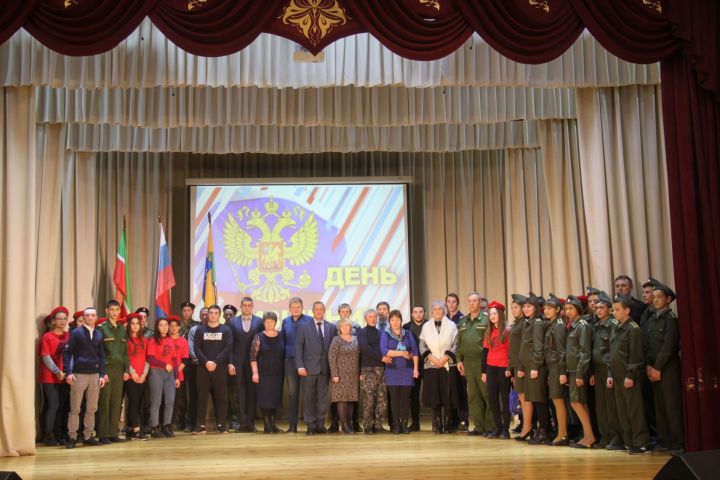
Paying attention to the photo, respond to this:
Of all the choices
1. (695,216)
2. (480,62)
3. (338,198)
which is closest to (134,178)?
(338,198)

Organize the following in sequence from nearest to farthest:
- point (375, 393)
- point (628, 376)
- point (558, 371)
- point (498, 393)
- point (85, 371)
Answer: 1. point (628, 376)
2. point (558, 371)
3. point (85, 371)
4. point (498, 393)
5. point (375, 393)

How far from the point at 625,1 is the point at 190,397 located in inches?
254

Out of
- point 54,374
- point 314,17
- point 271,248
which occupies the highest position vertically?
point 314,17

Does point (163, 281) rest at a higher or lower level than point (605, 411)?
higher

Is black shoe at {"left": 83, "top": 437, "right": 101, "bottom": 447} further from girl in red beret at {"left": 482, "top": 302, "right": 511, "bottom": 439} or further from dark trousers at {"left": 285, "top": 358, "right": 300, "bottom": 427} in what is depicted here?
girl in red beret at {"left": 482, "top": 302, "right": 511, "bottom": 439}

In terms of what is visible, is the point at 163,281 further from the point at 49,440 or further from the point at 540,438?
the point at 540,438

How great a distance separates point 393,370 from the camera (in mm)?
9117

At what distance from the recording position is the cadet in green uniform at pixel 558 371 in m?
7.69

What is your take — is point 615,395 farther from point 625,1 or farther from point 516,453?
point 625,1

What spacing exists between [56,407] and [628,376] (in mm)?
5434

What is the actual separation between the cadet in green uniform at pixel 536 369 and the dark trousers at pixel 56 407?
458 cm

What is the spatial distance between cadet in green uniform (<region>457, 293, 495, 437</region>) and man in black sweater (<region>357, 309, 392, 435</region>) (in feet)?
2.99

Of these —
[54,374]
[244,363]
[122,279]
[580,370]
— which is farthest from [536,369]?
[122,279]

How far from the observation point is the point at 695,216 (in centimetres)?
667
